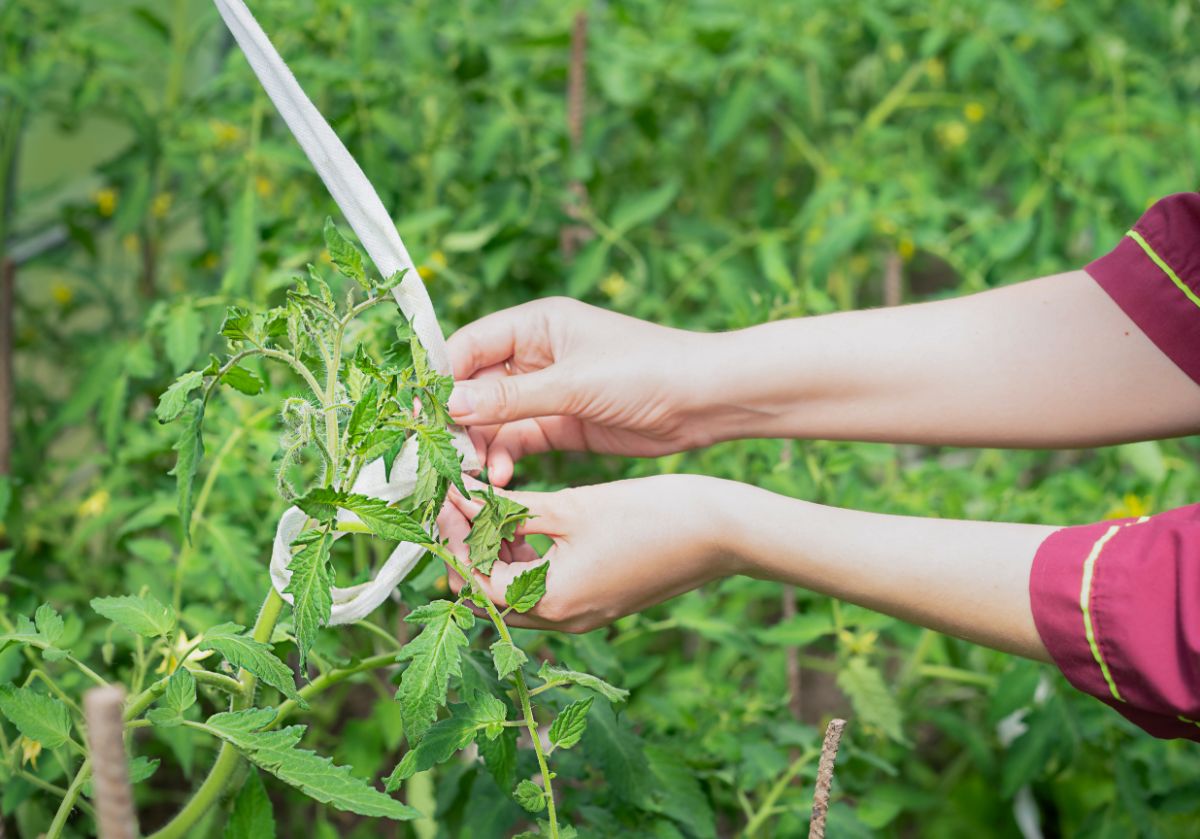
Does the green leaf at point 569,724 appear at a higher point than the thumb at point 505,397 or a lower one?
lower

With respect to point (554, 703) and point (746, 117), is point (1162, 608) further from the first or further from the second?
point (746, 117)

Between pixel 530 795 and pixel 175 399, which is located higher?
pixel 175 399

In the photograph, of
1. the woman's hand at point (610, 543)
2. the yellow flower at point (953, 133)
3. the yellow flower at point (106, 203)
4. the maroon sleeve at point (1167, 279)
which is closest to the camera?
the woman's hand at point (610, 543)

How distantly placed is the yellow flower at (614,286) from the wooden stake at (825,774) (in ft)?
3.87

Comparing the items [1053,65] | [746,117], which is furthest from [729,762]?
[1053,65]

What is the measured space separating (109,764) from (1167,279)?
103cm

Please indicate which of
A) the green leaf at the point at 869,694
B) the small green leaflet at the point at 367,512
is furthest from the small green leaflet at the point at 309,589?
the green leaf at the point at 869,694

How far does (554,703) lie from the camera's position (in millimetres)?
1139

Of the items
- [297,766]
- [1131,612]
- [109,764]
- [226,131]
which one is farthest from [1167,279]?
[226,131]

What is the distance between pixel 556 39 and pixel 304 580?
143cm

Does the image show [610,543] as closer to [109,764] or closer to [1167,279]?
[109,764]

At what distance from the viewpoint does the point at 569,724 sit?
37.2 inches

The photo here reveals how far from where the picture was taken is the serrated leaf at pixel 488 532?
1005 millimetres

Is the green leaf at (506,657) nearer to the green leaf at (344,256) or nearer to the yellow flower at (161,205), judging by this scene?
the green leaf at (344,256)
